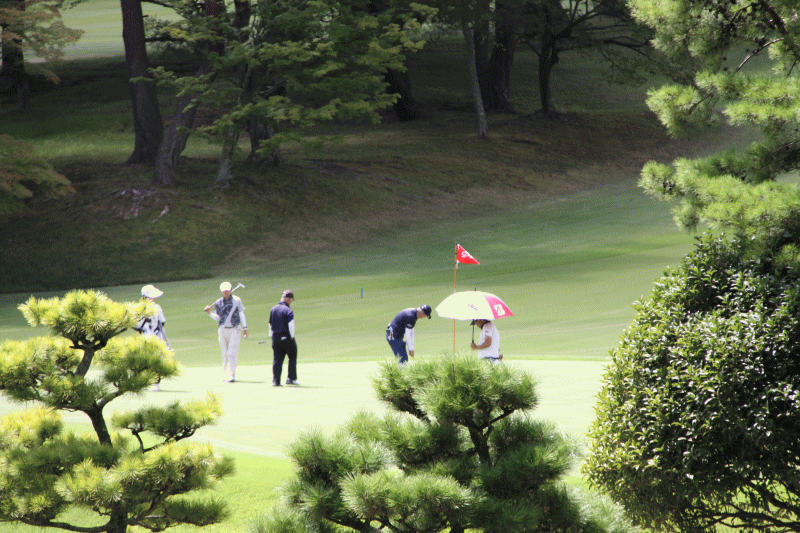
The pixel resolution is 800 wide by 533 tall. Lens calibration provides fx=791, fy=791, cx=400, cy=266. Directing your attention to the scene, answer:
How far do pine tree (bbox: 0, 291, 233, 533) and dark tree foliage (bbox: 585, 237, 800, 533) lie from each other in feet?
9.73

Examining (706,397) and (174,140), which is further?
(174,140)

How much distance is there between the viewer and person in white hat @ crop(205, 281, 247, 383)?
548 inches

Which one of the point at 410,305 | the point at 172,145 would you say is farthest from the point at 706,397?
the point at 172,145

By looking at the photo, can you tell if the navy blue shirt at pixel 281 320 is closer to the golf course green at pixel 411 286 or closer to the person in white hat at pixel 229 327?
the person in white hat at pixel 229 327

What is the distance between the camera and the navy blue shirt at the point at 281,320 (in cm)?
1341

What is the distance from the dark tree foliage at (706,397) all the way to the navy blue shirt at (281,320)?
8.35 meters

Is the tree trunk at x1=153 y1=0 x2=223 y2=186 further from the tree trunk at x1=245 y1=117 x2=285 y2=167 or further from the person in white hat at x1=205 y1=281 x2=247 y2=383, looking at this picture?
the person in white hat at x1=205 y1=281 x2=247 y2=383

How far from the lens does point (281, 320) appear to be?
13523 millimetres

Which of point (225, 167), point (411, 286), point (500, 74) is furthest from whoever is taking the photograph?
point (500, 74)

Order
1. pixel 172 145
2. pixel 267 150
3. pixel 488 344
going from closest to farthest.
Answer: pixel 488 344, pixel 267 150, pixel 172 145

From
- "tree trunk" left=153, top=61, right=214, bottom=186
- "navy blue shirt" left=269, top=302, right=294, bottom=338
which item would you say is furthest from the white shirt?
"tree trunk" left=153, top=61, right=214, bottom=186

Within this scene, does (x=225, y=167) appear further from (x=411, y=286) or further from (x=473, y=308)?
(x=473, y=308)

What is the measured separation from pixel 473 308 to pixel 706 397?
6.98 m

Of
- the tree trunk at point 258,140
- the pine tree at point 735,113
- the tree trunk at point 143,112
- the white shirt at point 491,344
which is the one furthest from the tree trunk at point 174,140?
the pine tree at point 735,113
